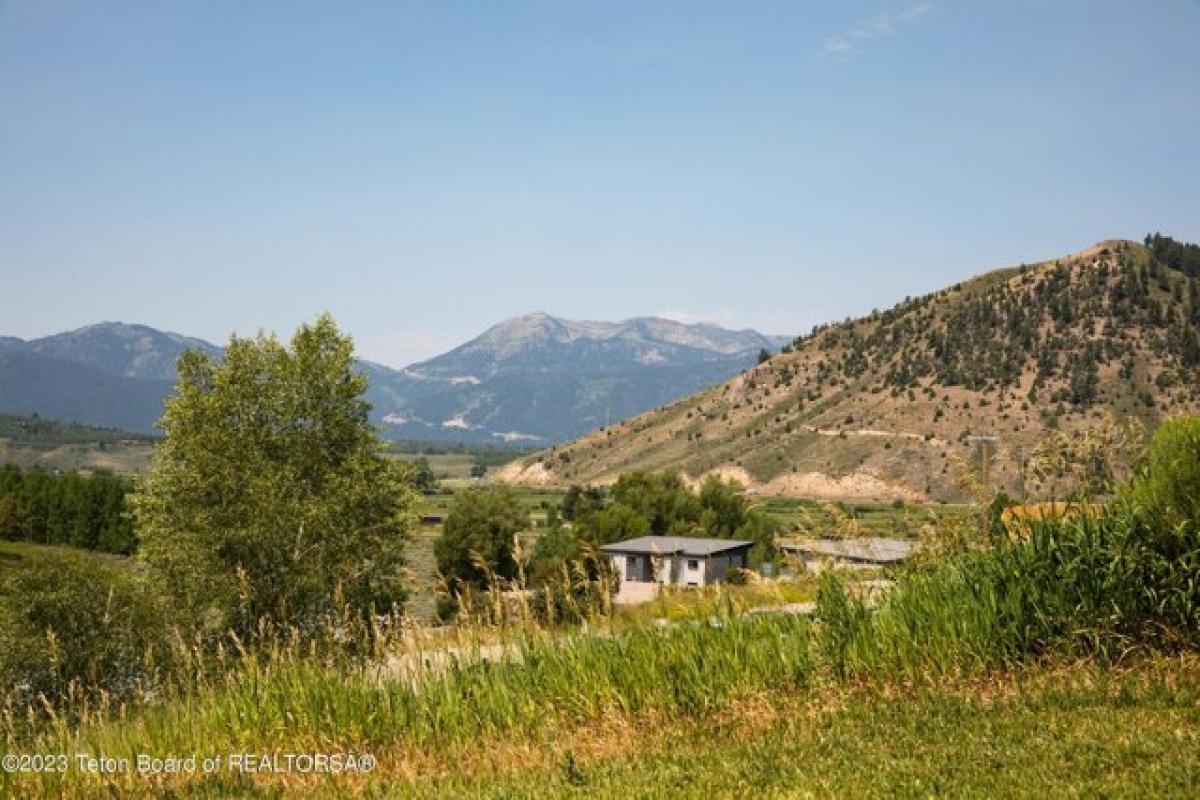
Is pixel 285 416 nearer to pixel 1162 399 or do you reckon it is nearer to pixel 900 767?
pixel 900 767

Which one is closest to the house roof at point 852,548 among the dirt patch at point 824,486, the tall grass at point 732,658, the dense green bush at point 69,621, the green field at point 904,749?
the tall grass at point 732,658

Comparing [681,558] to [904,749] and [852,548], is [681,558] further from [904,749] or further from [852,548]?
[904,749]

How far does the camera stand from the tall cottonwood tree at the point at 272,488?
40250 millimetres

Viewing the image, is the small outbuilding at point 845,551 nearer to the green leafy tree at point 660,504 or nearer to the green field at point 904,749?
the green field at point 904,749

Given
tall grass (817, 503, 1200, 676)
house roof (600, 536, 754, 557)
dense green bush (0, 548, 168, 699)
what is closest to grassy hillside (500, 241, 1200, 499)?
house roof (600, 536, 754, 557)

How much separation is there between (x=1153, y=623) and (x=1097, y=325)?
19395 cm

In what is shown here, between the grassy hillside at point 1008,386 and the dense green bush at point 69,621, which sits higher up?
the grassy hillside at point 1008,386

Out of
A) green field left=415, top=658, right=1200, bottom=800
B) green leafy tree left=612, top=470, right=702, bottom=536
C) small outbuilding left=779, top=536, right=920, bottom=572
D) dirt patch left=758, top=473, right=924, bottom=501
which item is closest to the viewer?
green field left=415, top=658, right=1200, bottom=800

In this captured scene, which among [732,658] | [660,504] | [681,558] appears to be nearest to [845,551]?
[732,658]

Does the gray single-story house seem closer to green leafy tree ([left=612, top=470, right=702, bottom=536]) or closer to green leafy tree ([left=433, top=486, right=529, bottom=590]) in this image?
green leafy tree ([left=433, top=486, right=529, bottom=590])

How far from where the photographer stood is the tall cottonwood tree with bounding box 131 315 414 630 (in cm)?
4025

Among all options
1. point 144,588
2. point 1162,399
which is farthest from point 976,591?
point 1162,399

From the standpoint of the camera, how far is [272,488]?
41844 mm

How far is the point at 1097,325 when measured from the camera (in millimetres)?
182625
